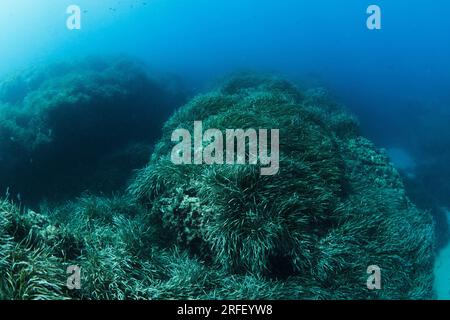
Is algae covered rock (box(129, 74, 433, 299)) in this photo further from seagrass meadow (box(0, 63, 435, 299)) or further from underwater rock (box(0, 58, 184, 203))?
underwater rock (box(0, 58, 184, 203))

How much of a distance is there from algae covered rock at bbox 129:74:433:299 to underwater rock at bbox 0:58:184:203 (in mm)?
5511

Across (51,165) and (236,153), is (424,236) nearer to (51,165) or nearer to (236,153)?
(236,153)

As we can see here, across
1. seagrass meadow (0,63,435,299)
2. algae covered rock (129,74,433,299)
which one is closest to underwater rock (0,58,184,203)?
seagrass meadow (0,63,435,299)

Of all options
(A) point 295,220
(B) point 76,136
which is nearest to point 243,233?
(A) point 295,220

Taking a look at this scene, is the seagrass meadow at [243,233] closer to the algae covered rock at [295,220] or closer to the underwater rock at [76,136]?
the algae covered rock at [295,220]

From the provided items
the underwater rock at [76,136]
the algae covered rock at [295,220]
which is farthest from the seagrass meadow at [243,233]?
the underwater rock at [76,136]

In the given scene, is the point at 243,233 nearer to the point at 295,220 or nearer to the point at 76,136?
the point at 295,220

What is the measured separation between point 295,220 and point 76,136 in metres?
Result: 10.7

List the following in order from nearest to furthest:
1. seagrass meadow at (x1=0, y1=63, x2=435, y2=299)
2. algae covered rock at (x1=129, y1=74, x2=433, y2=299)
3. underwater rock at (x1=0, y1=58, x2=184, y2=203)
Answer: seagrass meadow at (x1=0, y1=63, x2=435, y2=299) → algae covered rock at (x1=129, y1=74, x2=433, y2=299) → underwater rock at (x1=0, y1=58, x2=184, y2=203)

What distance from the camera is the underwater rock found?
Answer: 1224 cm

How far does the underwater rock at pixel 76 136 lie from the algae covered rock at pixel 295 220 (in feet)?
18.1

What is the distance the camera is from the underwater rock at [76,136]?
12242 mm

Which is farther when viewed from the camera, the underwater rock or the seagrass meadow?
the underwater rock

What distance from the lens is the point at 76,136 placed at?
45.4 feet
